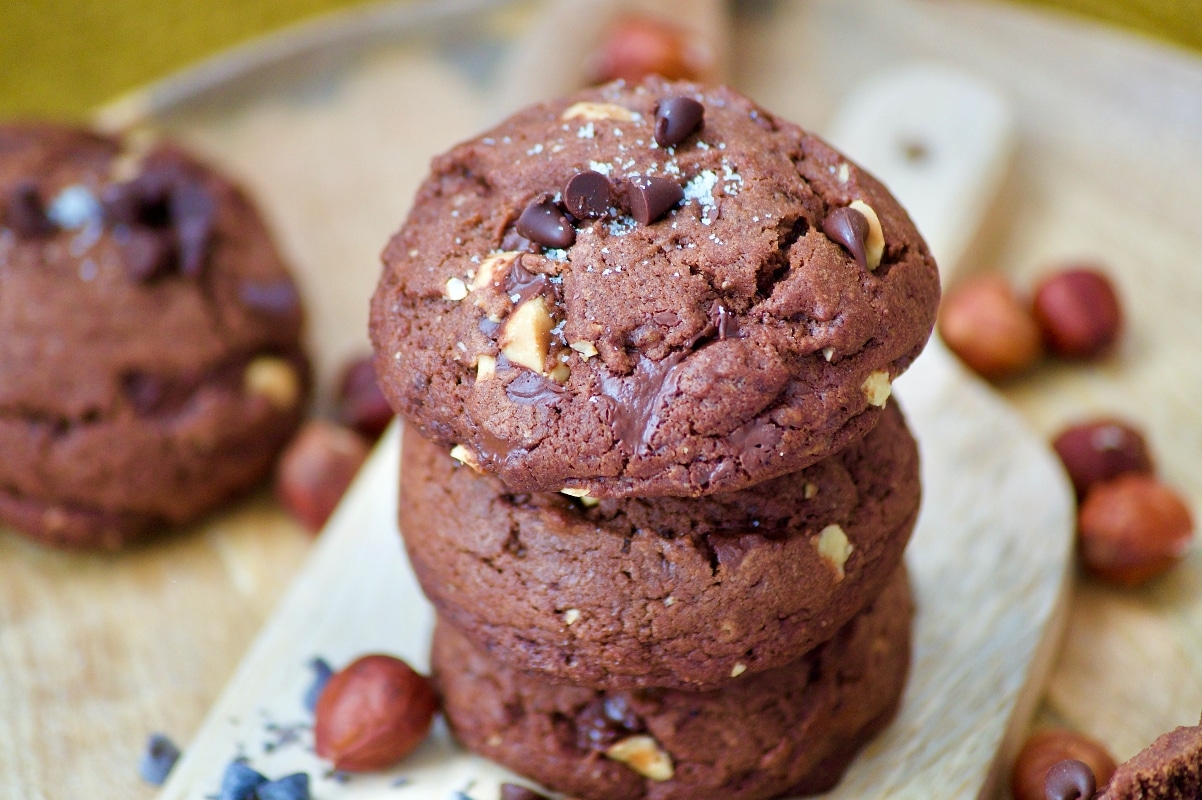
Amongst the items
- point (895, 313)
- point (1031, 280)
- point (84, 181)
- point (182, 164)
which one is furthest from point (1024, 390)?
point (84, 181)

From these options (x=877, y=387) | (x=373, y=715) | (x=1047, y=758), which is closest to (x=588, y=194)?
(x=877, y=387)

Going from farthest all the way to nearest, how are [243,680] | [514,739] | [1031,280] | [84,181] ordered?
[1031,280], [84,181], [243,680], [514,739]

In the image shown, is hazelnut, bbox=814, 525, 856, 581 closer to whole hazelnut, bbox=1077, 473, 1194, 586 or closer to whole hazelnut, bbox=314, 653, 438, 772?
whole hazelnut, bbox=314, 653, 438, 772

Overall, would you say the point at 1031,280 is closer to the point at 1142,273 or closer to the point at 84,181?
the point at 1142,273

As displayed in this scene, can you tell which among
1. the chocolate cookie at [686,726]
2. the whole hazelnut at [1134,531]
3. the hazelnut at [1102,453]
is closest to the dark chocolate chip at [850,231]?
the chocolate cookie at [686,726]

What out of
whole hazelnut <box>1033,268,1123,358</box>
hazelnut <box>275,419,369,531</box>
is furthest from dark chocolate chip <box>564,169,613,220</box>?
whole hazelnut <box>1033,268,1123,358</box>

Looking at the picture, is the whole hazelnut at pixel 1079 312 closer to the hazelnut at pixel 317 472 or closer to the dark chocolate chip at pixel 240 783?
the hazelnut at pixel 317 472

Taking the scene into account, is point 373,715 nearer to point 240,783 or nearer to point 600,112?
point 240,783
